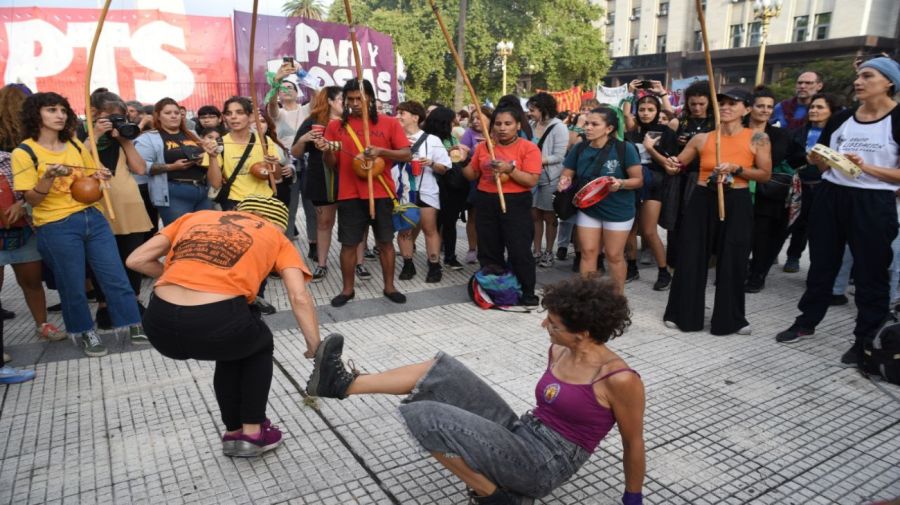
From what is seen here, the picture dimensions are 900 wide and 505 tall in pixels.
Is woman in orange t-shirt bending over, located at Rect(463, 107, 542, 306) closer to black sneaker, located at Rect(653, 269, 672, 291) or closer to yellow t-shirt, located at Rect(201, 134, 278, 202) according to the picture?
black sneaker, located at Rect(653, 269, 672, 291)

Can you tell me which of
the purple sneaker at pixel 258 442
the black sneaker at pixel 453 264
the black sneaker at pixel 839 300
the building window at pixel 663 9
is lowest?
the black sneaker at pixel 453 264

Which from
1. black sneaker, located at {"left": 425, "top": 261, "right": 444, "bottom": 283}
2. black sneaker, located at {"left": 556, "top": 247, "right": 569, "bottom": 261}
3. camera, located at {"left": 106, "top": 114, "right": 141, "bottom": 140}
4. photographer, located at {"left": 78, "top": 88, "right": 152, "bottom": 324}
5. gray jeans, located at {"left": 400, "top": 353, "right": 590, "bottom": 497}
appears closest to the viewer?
gray jeans, located at {"left": 400, "top": 353, "right": 590, "bottom": 497}

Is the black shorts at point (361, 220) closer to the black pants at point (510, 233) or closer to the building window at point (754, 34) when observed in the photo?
the black pants at point (510, 233)

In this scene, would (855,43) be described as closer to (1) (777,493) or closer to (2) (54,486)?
(1) (777,493)

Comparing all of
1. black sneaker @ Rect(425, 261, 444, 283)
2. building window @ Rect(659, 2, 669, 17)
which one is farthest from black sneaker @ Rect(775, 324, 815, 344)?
building window @ Rect(659, 2, 669, 17)

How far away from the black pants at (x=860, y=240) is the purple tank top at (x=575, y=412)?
2.79m

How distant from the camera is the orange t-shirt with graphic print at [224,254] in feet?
7.96

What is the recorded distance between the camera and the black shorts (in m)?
5.11

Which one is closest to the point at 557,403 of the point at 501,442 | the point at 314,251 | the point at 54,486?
the point at 501,442

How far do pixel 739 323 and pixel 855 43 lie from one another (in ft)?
109

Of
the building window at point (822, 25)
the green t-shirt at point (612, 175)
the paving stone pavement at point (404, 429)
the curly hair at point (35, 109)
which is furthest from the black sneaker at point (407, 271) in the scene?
the building window at point (822, 25)

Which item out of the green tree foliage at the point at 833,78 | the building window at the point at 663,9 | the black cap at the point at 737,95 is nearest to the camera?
the black cap at the point at 737,95

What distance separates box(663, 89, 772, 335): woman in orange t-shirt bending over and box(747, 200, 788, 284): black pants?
131 cm

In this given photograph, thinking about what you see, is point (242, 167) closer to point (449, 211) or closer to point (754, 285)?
point (449, 211)
